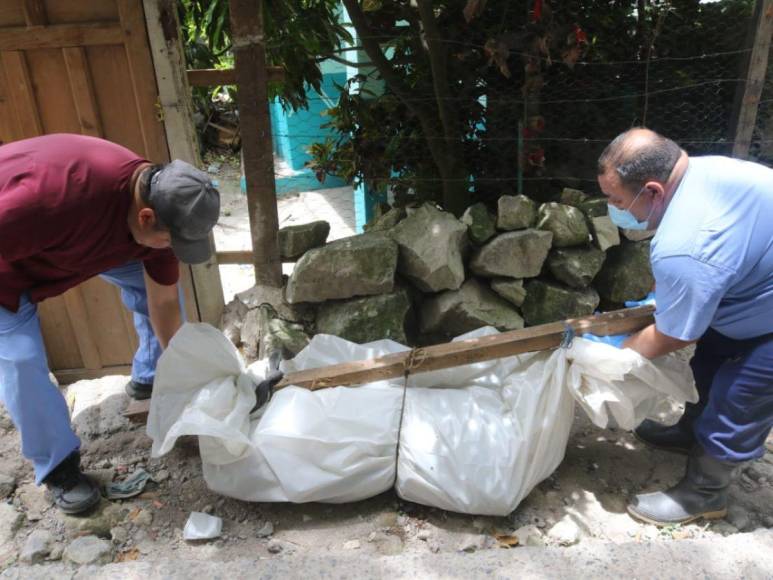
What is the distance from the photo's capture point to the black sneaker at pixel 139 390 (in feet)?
9.48

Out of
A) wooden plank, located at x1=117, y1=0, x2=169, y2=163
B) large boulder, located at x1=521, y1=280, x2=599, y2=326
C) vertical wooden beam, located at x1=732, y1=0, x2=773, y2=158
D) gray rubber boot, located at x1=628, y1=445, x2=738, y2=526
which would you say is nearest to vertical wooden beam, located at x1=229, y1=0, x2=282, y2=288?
wooden plank, located at x1=117, y1=0, x2=169, y2=163

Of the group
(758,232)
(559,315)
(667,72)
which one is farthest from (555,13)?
(758,232)

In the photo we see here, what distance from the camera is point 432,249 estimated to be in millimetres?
3252

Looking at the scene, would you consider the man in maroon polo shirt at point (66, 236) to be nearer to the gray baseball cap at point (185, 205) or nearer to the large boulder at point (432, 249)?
the gray baseball cap at point (185, 205)

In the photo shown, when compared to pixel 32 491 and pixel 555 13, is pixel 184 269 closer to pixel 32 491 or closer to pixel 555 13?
pixel 32 491

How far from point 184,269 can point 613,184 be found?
2347 mm

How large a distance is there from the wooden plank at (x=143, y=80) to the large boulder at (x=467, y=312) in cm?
168

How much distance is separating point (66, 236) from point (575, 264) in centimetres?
253

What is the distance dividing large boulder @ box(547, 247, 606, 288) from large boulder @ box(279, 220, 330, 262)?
1378 mm

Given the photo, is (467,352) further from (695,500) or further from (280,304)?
(280,304)

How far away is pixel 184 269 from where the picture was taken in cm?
337

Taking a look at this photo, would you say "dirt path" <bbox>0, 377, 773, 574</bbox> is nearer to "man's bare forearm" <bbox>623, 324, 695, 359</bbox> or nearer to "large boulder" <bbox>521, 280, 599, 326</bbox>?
"man's bare forearm" <bbox>623, 324, 695, 359</bbox>

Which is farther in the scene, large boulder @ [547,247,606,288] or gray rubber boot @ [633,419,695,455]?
large boulder @ [547,247,606,288]

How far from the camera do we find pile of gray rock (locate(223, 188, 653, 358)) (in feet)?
10.7
